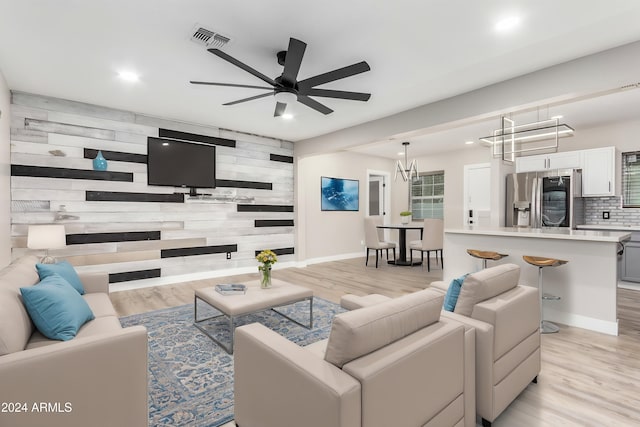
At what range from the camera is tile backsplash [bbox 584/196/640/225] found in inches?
204

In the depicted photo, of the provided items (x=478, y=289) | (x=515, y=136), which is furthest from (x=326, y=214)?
(x=478, y=289)

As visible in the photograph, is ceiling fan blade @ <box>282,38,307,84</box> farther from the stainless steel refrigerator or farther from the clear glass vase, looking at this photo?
the stainless steel refrigerator

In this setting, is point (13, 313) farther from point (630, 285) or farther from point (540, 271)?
point (630, 285)

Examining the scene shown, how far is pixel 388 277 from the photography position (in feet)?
18.1

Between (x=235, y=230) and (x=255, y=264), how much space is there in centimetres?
76

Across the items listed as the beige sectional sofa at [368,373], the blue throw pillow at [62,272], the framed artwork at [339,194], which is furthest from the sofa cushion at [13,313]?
the framed artwork at [339,194]

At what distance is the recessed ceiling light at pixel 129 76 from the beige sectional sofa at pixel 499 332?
12.1 feet

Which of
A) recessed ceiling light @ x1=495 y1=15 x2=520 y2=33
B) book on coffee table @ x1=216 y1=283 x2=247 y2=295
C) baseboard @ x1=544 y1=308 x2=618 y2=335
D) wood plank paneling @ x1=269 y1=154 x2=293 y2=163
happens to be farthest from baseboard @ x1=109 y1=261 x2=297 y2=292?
recessed ceiling light @ x1=495 y1=15 x2=520 y2=33

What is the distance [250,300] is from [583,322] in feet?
11.0

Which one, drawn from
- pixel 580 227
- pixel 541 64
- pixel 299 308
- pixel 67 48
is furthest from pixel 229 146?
pixel 580 227

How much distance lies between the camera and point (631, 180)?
5.12 metres

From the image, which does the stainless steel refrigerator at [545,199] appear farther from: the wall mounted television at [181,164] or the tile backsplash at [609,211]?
the wall mounted television at [181,164]

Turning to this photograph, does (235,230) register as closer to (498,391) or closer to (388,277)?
(388,277)

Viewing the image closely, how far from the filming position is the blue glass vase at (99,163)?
4328 millimetres
